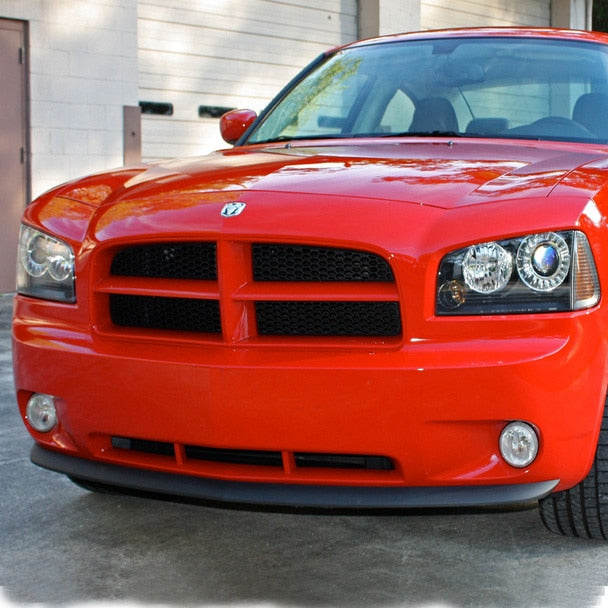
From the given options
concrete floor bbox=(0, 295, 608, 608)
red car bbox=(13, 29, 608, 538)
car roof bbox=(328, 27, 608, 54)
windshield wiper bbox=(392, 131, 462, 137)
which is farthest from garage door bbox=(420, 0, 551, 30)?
red car bbox=(13, 29, 608, 538)

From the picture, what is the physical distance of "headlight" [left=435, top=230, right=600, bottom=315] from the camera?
275 cm

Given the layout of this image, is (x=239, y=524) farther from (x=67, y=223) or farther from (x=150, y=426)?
(x=67, y=223)

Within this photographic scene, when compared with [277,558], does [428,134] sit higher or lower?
higher

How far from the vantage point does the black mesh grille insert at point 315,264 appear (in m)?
2.84

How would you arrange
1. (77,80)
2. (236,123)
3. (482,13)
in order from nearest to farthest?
(236,123) → (77,80) → (482,13)

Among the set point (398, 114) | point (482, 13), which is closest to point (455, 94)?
point (398, 114)

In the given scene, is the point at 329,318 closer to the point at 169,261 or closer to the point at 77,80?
the point at 169,261

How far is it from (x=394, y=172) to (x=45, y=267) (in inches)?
41.0

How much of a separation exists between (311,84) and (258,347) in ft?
7.49

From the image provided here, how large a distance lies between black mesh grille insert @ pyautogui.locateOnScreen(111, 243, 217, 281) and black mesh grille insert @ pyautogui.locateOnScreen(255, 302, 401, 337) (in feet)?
0.67

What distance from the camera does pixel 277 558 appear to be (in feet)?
10.6

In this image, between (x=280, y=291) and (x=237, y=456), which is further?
(x=237, y=456)

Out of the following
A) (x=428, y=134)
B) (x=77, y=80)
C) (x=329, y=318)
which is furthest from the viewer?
(x=77, y=80)

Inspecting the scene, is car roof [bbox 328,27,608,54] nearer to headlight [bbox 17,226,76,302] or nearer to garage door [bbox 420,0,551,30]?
headlight [bbox 17,226,76,302]
